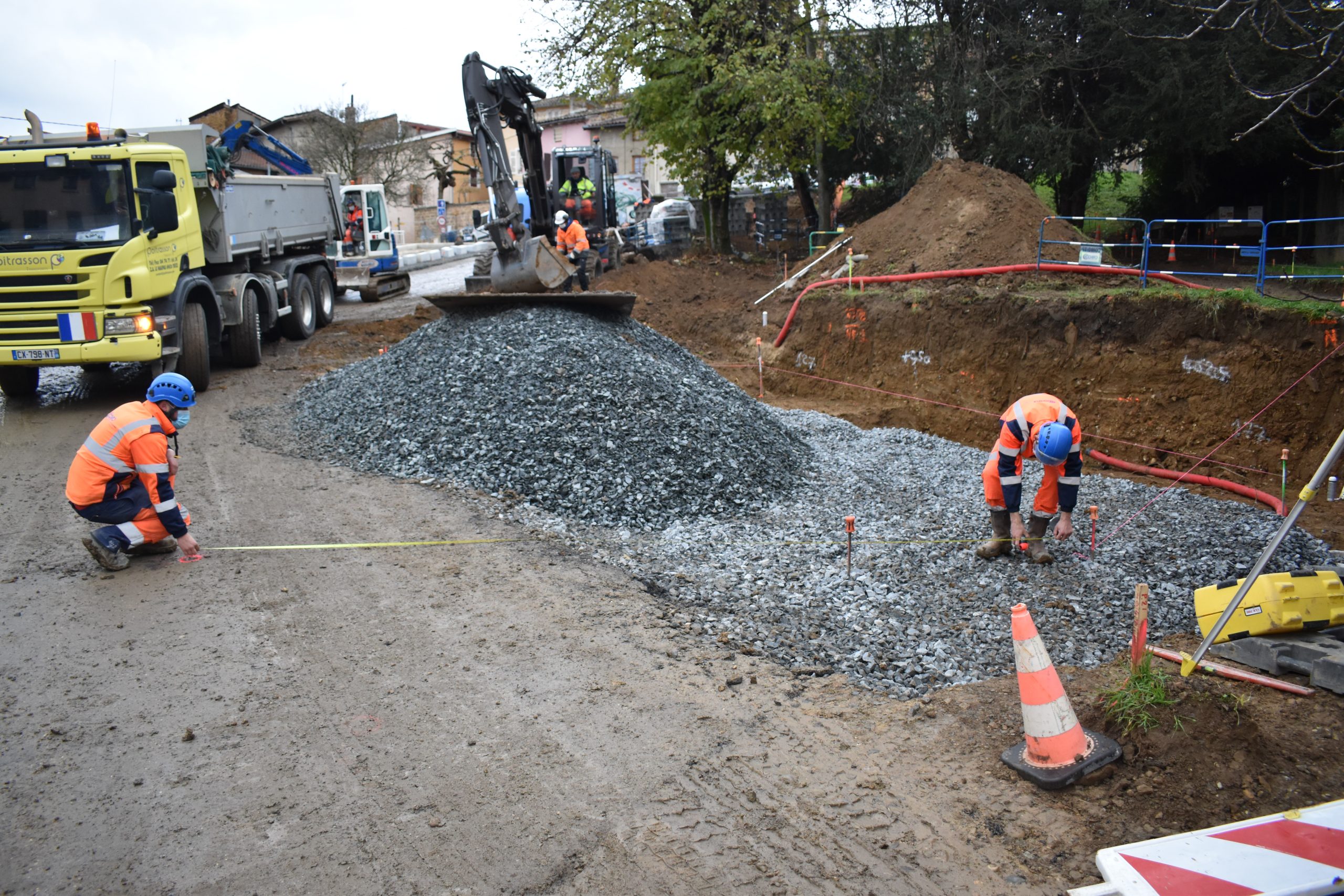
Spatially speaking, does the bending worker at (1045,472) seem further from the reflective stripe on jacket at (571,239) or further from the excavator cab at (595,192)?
the excavator cab at (595,192)

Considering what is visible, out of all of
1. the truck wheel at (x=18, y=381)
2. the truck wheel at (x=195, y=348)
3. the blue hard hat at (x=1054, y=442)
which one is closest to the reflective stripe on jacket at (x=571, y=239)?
the truck wheel at (x=195, y=348)

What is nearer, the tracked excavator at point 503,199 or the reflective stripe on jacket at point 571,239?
the tracked excavator at point 503,199

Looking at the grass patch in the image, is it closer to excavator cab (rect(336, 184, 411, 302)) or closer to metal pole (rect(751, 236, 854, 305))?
metal pole (rect(751, 236, 854, 305))

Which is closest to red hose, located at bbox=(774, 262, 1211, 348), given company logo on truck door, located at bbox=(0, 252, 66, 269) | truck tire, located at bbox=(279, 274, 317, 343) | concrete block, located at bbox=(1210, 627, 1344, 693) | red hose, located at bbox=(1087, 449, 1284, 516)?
red hose, located at bbox=(1087, 449, 1284, 516)

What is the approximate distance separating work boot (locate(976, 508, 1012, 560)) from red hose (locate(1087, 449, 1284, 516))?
7.78 feet

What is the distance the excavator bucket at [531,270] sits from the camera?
488 inches

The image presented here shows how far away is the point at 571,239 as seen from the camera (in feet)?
52.4

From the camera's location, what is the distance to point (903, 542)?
686 centimetres

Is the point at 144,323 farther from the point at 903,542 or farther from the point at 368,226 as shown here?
the point at 368,226

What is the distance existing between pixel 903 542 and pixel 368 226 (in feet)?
62.0

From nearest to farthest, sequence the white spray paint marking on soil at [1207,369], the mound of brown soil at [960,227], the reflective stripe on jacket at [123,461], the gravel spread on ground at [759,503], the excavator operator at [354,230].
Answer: the gravel spread on ground at [759,503] → the reflective stripe on jacket at [123,461] → the white spray paint marking on soil at [1207,369] → the mound of brown soil at [960,227] → the excavator operator at [354,230]

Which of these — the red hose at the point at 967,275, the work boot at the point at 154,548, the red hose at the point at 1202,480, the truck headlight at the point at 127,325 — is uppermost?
the red hose at the point at 967,275

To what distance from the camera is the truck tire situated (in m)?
15.5

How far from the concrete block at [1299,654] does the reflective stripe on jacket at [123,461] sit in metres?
6.94
